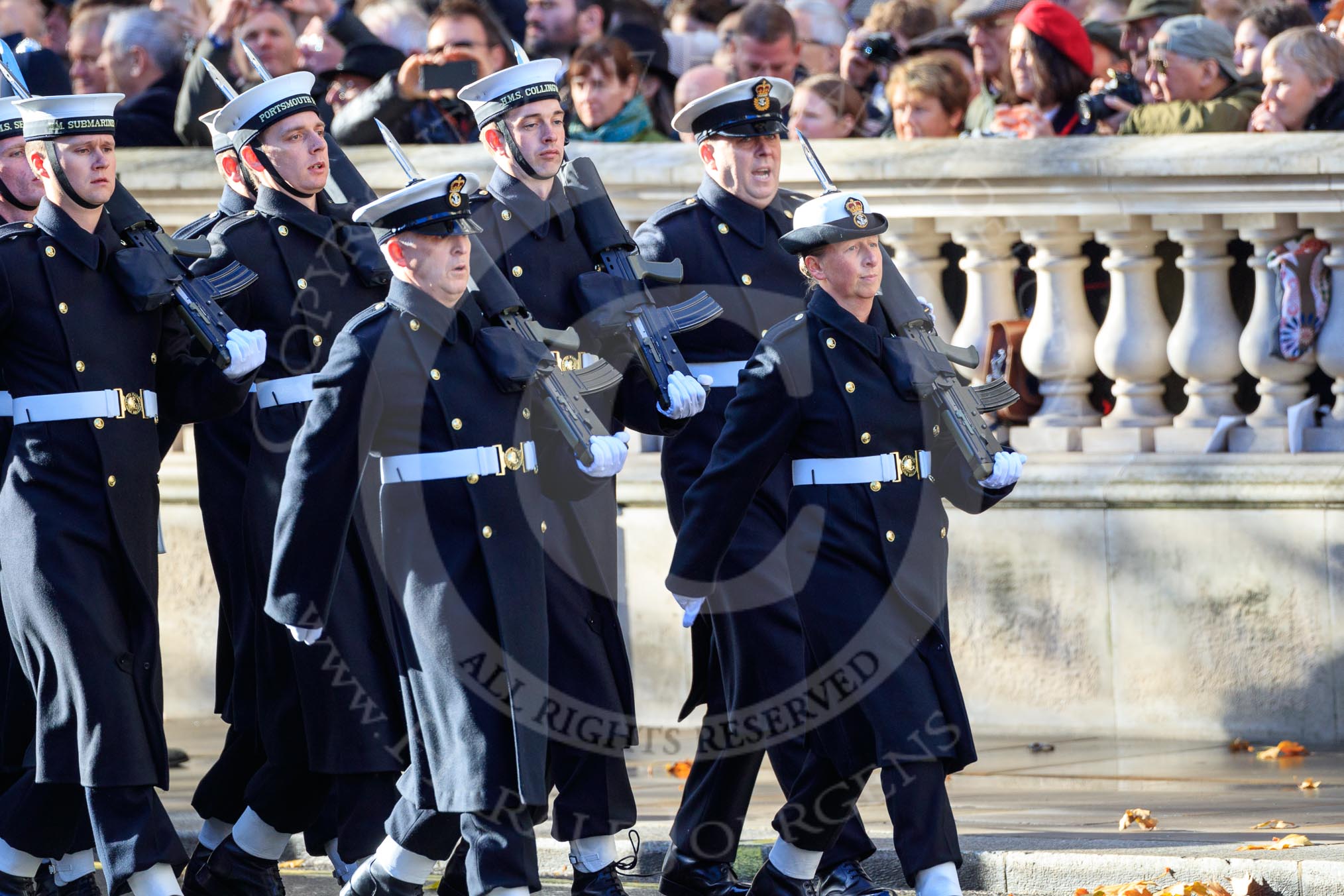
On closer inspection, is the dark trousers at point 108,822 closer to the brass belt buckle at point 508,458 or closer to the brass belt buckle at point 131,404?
the brass belt buckle at point 131,404

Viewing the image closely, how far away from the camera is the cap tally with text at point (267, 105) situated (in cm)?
756

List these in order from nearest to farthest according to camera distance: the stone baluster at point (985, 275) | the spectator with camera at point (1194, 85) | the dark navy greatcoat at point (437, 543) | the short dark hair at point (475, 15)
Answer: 1. the dark navy greatcoat at point (437, 543)
2. the spectator with camera at point (1194, 85)
3. the stone baluster at point (985, 275)
4. the short dark hair at point (475, 15)

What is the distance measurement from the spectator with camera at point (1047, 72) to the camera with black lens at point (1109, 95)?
0.03m

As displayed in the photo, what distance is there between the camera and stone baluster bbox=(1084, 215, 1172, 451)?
9133 millimetres

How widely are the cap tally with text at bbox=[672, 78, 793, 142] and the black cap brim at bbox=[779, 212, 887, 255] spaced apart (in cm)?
88

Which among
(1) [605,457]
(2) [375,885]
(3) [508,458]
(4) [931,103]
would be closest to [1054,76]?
(4) [931,103]

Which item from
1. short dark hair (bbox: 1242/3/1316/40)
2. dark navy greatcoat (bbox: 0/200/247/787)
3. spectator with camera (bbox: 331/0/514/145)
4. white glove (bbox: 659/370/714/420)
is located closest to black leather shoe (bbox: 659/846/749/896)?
white glove (bbox: 659/370/714/420)

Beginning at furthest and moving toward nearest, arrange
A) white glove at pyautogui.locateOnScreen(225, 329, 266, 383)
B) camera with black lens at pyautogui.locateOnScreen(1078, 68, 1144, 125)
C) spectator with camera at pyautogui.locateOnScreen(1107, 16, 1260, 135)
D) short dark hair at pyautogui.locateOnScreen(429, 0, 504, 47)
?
short dark hair at pyautogui.locateOnScreen(429, 0, 504, 47) < camera with black lens at pyautogui.locateOnScreen(1078, 68, 1144, 125) < spectator with camera at pyautogui.locateOnScreen(1107, 16, 1260, 135) < white glove at pyautogui.locateOnScreen(225, 329, 266, 383)

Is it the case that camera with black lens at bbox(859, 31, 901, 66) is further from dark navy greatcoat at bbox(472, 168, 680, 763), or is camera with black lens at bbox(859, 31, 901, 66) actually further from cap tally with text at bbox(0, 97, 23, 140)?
cap tally with text at bbox(0, 97, 23, 140)

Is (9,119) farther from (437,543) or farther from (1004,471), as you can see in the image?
(1004,471)

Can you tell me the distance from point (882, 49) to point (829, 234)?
4012 millimetres

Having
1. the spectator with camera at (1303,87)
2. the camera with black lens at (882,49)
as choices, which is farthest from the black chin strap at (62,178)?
the camera with black lens at (882,49)

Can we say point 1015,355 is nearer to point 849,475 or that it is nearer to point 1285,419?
point 1285,419

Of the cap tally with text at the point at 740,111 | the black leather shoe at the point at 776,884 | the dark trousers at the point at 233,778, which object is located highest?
the cap tally with text at the point at 740,111
